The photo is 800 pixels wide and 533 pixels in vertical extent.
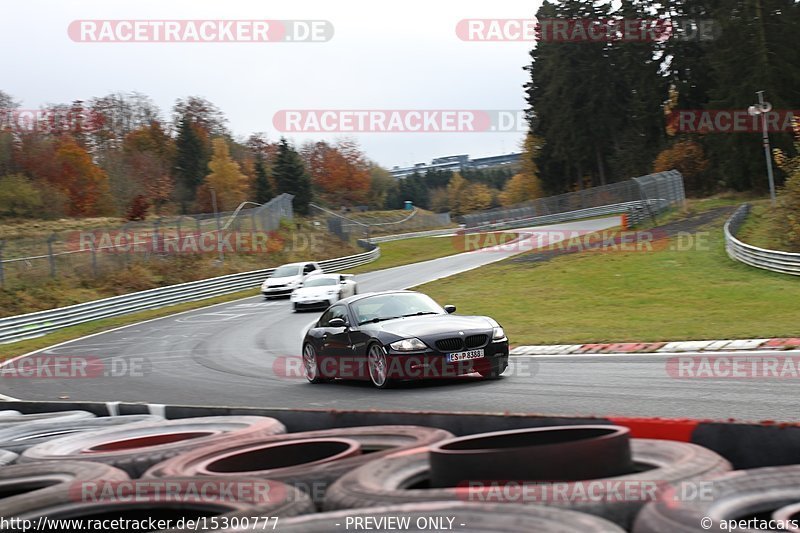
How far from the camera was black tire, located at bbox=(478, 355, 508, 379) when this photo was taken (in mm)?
11844

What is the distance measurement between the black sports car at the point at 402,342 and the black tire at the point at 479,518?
25.6 feet

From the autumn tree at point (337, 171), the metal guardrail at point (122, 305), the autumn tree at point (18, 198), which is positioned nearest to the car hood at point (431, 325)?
the metal guardrail at point (122, 305)

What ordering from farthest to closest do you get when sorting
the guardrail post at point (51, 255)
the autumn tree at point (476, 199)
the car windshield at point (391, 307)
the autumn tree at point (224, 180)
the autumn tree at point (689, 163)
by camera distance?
the autumn tree at point (476, 199) < the autumn tree at point (224, 180) < the autumn tree at point (689, 163) < the guardrail post at point (51, 255) < the car windshield at point (391, 307)

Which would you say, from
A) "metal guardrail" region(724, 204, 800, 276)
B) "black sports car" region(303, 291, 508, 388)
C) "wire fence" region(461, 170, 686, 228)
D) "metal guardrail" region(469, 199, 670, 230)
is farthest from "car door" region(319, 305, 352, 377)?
"wire fence" region(461, 170, 686, 228)

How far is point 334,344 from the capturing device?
1317 centimetres

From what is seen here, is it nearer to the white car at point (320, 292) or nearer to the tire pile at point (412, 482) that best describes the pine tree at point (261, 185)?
the white car at point (320, 292)

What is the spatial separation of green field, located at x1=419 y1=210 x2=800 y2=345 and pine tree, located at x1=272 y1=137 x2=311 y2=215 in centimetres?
5021

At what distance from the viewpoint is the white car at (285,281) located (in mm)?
37094

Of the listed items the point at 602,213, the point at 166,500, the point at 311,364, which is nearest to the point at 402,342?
the point at 311,364

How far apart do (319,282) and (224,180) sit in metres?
66.7

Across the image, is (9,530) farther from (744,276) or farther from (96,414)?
(744,276)

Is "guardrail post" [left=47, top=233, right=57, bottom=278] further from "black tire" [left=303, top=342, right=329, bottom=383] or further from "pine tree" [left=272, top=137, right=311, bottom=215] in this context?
"pine tree" [left=272, top=137, right=311, bottom=215]

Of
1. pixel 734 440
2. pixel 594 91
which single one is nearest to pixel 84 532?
pixel 734 440

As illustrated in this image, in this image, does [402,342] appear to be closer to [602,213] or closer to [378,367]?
[378,367]
